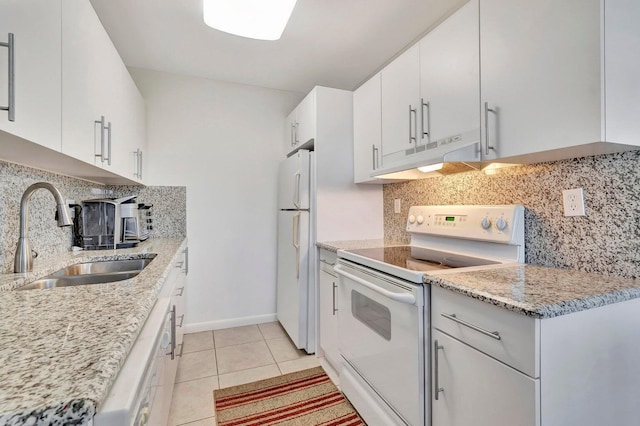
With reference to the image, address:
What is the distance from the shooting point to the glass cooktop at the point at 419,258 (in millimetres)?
1456

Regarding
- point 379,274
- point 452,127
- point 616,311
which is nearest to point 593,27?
point 452,127

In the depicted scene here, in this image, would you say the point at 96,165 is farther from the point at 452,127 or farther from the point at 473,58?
the point at 473,58

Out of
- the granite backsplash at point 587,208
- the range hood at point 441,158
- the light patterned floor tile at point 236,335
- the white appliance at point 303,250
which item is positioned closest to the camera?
the granite backsplash at point 587,208

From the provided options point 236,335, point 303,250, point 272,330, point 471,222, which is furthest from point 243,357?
point 471,222

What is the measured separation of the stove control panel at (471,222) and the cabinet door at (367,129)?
0.46m

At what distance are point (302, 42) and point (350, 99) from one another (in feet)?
1.82

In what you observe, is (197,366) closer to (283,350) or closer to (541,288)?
(283,350)

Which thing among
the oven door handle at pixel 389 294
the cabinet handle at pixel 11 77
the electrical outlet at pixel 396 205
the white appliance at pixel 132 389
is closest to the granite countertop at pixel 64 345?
the white appliance at pixel 132 389

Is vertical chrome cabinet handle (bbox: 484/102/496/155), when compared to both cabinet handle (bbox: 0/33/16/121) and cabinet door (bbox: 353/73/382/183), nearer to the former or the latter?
cabinet door (bbox: 353/73/382/183)

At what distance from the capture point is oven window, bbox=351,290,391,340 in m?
1.47

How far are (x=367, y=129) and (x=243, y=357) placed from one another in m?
2.02

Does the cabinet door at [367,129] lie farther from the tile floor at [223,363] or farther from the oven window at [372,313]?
the tile floor at [223,363]

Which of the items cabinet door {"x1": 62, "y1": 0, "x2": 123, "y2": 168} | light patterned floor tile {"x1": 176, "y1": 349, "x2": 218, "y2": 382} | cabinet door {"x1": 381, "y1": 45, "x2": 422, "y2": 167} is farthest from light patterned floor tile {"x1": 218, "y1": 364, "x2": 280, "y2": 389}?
cabinet door {"x1": 381, "y1": 45, "x2": 422, "y2": 167}

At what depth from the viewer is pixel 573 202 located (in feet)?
4.23
